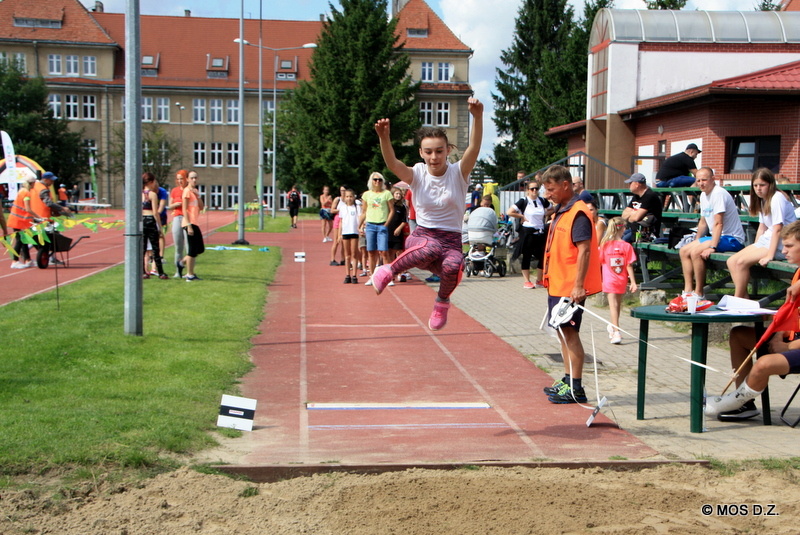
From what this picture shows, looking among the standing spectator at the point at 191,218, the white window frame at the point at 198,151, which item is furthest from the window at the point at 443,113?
the standing spectator at the point at 191,218

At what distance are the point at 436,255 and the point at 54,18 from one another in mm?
82492

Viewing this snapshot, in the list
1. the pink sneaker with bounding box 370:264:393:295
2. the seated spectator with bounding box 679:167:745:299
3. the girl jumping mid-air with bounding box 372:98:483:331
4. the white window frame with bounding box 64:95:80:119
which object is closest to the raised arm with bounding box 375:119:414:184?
the girl jumping mid-air with bounding box 372:98:483:331

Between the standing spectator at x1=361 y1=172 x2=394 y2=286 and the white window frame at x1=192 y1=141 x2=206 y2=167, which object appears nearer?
the standing spectator at x1=361 y1=172 x2=394 y2=286

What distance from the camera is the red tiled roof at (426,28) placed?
81562mm

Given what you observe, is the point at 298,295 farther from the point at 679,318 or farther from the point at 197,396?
the point at 679,318

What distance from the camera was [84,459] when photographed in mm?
5590

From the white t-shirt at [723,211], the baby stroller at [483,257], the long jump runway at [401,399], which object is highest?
the white t-shirt at [723,211]

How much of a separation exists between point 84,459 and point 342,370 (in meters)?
3.87

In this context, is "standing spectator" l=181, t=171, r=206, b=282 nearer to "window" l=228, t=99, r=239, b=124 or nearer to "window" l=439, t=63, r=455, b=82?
"window" l=439, t=63, r=455, b=82

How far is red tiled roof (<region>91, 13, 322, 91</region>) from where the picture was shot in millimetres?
81688

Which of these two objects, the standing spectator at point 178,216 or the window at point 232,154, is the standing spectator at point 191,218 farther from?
the window at point 232,154

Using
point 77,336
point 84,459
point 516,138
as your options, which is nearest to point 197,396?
point 84,459

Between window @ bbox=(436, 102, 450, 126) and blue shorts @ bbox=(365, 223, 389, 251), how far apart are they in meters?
65.7

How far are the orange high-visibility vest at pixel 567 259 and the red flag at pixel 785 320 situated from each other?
4.79 ft
